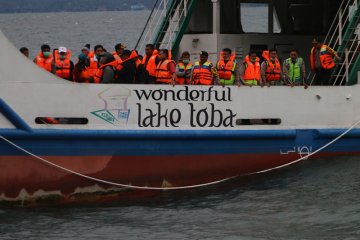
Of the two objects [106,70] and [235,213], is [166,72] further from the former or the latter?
[235,213]

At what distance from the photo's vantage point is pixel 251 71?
15312 mm

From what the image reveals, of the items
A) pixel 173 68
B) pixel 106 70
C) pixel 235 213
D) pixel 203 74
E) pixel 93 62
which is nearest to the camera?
pixel 235 213

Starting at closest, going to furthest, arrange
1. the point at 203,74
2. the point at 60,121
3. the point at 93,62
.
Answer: the point at 60,121
the point at 203,74
the point at 93,62

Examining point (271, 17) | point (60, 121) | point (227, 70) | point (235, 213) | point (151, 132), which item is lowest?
point (235, 213)

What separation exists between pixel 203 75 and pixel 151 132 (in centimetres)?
152

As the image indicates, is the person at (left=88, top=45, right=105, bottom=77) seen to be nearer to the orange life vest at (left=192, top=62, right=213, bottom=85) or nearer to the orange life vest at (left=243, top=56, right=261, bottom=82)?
the orange life vest at (left=192, top=62, right=213, bottom=85)

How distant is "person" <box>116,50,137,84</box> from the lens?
1455 cm

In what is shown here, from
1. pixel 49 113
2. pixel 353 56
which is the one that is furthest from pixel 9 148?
pixel 353 56

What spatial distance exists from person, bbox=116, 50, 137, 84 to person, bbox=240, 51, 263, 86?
1.77 m

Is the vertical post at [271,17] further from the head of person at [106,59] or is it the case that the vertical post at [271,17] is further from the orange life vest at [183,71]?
the head of person at [106,59]

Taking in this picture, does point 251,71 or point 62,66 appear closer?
point 62,66

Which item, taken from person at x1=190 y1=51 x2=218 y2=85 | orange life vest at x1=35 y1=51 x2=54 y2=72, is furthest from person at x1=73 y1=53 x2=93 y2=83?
person at x1=190 y1=51 x2=218 y2=85

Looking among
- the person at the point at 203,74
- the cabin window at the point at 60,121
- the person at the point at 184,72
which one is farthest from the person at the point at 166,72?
the cabin window at the point at 60,121

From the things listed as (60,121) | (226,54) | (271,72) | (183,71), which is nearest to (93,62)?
(183,71)
